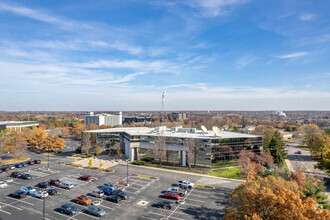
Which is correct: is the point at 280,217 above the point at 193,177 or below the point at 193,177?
above

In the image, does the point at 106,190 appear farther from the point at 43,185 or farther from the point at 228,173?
the point at 228,173

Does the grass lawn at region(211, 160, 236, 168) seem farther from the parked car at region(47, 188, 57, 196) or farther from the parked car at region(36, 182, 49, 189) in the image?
the parked car at region(36, 182, 49, 189)

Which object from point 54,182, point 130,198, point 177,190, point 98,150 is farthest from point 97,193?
point 98,150

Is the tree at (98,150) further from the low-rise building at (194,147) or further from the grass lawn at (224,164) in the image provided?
the grass lawn at (224,164)

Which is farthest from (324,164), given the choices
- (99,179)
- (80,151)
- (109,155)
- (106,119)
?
(106,119)

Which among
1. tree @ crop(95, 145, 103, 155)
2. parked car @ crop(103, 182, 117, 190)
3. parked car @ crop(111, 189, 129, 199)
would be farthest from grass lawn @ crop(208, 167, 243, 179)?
tree @ crop(95, 145, 103, 155)

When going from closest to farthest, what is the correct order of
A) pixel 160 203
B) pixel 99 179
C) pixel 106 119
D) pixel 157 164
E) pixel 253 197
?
pixel 253 197 < pixel 160 203 < pixel 99 179 < pixel 157 164 < pixel 106 119

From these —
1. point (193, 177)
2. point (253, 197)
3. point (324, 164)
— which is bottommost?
point (193, 177)

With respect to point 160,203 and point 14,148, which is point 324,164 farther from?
point 14,148
